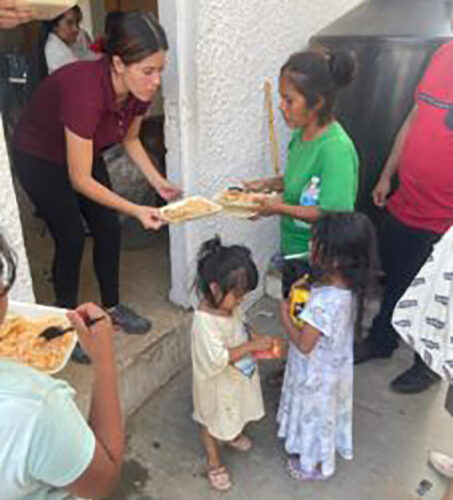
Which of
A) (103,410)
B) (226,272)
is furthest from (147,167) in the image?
(103,410)

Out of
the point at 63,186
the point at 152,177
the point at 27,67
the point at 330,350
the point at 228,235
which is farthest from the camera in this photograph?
the point at 27,67

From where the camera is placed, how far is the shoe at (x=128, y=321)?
112 inches

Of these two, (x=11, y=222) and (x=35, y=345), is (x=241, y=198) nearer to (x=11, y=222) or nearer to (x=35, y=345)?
(x=11, y=222)

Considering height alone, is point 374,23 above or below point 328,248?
above

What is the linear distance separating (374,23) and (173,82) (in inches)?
61.8


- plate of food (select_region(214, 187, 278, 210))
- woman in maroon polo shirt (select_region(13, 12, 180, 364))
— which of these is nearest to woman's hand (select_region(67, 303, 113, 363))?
woman in maroon polo shirt (select_region(13, 12, 180, 364))

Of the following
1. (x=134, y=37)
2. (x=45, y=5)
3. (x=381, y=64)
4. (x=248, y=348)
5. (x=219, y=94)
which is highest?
(x=45, y=5)

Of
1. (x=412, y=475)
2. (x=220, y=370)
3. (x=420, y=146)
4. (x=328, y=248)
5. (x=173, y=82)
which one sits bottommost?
(x=412, y=475)

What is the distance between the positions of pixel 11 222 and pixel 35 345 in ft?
1.96

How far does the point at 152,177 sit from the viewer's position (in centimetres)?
278

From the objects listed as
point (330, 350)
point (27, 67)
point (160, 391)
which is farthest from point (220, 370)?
point (27, 67)

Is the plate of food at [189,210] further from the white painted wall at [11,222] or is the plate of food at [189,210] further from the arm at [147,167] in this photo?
the white painted wall at [11,222]

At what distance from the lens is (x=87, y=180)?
2221mm

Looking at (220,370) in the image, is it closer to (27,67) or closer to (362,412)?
(362,412)
